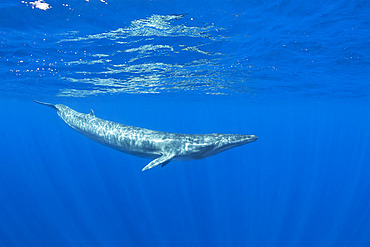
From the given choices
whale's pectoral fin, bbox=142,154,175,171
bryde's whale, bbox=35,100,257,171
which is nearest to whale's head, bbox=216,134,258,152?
bryde's whale, bbox=35,100,257,171

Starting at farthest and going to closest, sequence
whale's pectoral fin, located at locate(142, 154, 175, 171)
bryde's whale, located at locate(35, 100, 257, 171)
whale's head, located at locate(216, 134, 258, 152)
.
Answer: bryde's whale, located at locate(35, 100, 257, 171) < whale's pectoral fin, located at locate(142, 154, 175, 171) < whale's head, located at locate(216, 134, 258, 152)

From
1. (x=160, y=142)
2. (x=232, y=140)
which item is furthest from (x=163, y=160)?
(x=232, y=140)

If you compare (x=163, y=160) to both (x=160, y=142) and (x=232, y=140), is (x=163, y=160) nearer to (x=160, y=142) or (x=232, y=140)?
(x=160, y=142)

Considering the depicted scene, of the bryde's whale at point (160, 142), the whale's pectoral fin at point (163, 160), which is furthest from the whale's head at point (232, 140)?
the whale's pectoral fin at point (163, 160)

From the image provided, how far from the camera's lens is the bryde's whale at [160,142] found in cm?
754

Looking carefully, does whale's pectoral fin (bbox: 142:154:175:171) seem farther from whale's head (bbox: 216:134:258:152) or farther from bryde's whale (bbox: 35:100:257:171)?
whale's head (bbox: 216:134:258:152)

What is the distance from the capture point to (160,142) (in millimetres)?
8336

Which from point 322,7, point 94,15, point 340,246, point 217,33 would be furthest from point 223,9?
point 340,246

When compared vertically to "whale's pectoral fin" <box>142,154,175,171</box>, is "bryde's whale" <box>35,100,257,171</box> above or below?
above

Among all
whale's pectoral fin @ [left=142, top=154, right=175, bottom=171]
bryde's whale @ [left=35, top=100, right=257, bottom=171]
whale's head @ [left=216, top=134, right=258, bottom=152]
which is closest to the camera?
whale's head @ [left=216, top=134, right=258, bottom=152]

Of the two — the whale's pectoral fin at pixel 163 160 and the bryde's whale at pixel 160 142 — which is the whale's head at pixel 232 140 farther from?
the whale's pectoral fin at pixel 163 160

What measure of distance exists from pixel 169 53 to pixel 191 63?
9.09 feet

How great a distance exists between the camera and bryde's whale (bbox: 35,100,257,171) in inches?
297

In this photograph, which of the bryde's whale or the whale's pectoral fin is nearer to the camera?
the whale's pectoral fin
